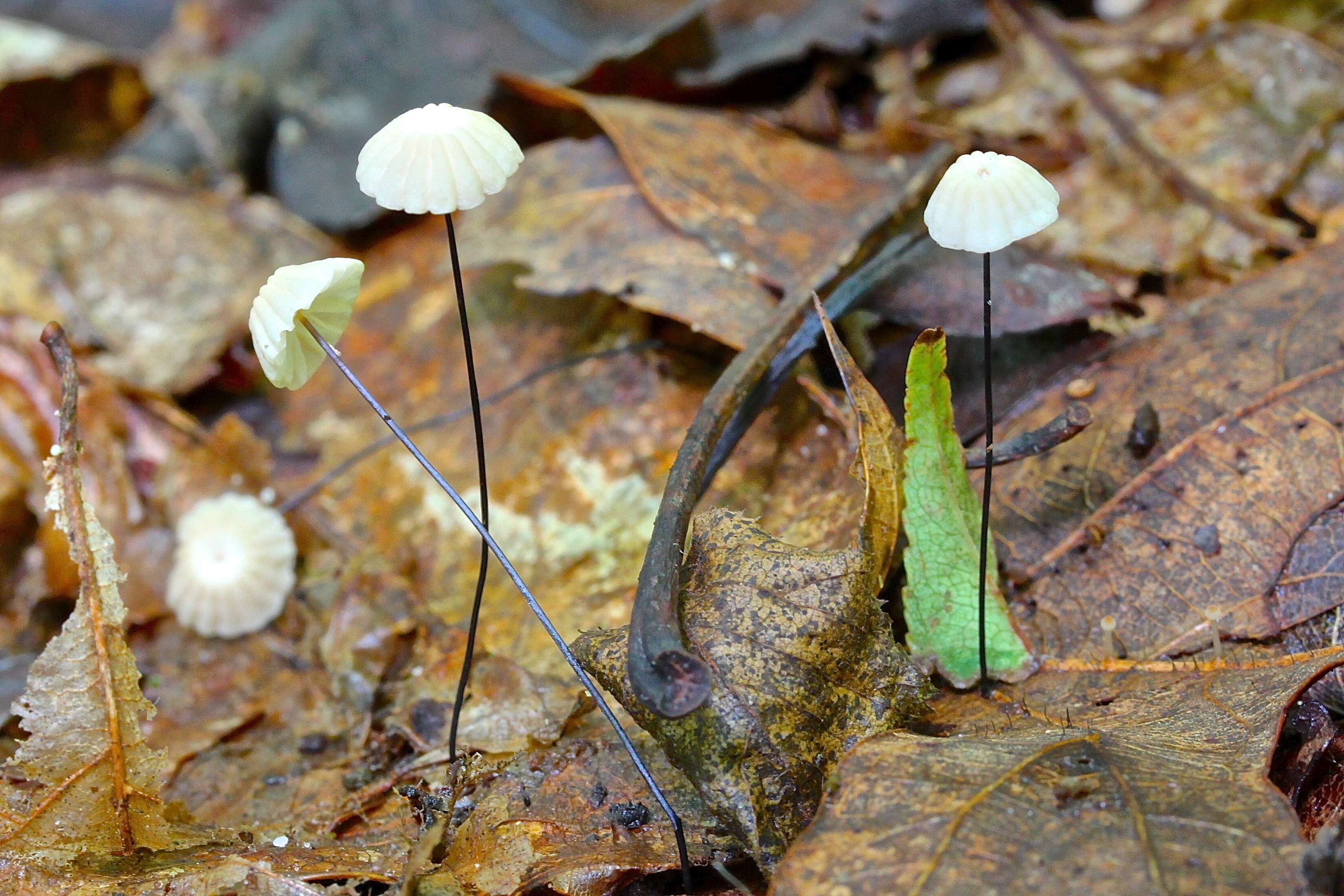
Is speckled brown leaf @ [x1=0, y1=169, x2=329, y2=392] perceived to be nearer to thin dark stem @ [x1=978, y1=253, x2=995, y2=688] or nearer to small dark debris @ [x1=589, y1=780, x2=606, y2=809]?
small dark debris @ [x1=589, y1=780, x2=606, y2=809]

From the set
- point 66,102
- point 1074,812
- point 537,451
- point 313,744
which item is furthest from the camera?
point 66,102

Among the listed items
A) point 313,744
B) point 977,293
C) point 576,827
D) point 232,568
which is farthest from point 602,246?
point 576,827

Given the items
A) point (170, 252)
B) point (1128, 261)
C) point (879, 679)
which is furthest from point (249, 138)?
point (879, 679)

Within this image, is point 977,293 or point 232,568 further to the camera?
point 232,568

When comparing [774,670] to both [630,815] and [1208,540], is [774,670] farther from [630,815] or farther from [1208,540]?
[1208,540]

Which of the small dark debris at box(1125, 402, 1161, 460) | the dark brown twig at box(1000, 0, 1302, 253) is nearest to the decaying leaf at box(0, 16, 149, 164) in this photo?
the dark brown twig at box(1000, 0, 1302, 253)

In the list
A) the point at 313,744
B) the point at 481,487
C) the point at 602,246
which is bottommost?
the point at 313,744

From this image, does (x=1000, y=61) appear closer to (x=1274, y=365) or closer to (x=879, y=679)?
(x=1274, y=365)
